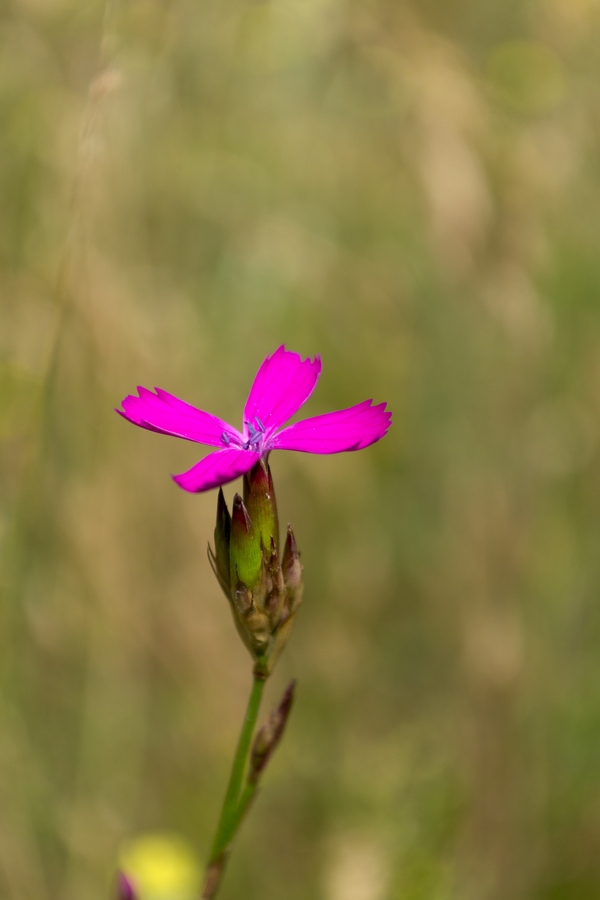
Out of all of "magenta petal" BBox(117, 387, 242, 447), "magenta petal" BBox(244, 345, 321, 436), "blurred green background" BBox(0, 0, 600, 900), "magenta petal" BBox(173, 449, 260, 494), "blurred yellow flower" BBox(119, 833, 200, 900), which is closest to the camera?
"magenta petal" BBox(173, 449, 260, 494)

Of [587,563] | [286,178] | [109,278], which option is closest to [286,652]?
[587,563]

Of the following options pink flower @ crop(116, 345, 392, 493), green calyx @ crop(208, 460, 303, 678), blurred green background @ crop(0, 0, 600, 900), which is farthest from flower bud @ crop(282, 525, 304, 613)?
blurred green background @ crop(0, 0, 600, 900)

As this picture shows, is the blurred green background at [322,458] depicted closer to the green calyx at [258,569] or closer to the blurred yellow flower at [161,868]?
the blurred yellow flower at [161,868]

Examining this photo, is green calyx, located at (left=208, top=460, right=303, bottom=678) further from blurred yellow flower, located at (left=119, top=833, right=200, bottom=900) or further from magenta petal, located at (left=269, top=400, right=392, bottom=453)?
blurred yellow flower, located at (left=119, top=833, right=200, bottom=900)

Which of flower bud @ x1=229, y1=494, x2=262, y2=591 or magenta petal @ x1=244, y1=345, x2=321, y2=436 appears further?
magenta petal @ x1=244, y1=345, x2=321, y2=436

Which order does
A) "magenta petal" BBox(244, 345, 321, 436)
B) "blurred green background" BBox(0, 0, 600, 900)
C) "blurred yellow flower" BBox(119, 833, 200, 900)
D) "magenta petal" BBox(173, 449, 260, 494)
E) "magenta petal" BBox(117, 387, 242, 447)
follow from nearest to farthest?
1. "magenta petal" BBox(173, 449, 260, 494)
2. "magenta petal" BBox(117, 387, 242, 447)
3. "magenta petal" BBox(244, 345, 321, 436)
4. "blurred yellow flower" BBox(119, 833, 200, 900)
5. "blurred green background" BBox(0, 0, 600, 900)

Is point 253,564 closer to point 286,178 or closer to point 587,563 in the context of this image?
point 587,563

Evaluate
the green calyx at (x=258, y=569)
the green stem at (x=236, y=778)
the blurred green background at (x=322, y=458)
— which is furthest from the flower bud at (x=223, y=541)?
the blurred green background at (x=322, y=458)

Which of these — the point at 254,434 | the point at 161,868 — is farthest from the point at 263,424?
the point at 161,868

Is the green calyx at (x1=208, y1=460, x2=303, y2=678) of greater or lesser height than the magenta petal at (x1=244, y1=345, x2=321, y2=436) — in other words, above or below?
below
